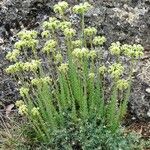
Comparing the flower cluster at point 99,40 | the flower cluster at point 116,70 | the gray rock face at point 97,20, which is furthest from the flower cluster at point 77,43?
the gray rock face at point 97,20

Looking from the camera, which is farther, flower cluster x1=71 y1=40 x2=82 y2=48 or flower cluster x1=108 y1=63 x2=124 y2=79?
flower cluster x1=71 y1=40 x2=82 y2=48

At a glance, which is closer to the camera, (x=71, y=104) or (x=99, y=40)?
(x=99, y=40)

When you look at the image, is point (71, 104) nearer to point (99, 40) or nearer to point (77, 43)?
point (77, 43)

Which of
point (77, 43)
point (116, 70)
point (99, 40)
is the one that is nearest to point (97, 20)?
point (77, 43)

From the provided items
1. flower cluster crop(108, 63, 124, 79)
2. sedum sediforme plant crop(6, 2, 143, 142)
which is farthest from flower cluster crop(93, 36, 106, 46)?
flower cluster crop(108, 63, 124, 79)

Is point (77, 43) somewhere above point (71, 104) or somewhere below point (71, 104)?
above

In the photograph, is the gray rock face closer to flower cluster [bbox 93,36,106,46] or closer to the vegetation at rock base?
the vegetation at rock base

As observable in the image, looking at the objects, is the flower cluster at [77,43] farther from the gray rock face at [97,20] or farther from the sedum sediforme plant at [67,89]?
the gray rock face at [97,20]

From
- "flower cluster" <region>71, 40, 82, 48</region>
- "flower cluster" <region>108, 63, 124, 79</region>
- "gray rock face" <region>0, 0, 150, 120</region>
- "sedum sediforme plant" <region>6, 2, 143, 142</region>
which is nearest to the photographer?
"flower cluster" <region>108, 63, 124, 79</region>

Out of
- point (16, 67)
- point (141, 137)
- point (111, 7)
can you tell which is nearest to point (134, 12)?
point (111, 7)
